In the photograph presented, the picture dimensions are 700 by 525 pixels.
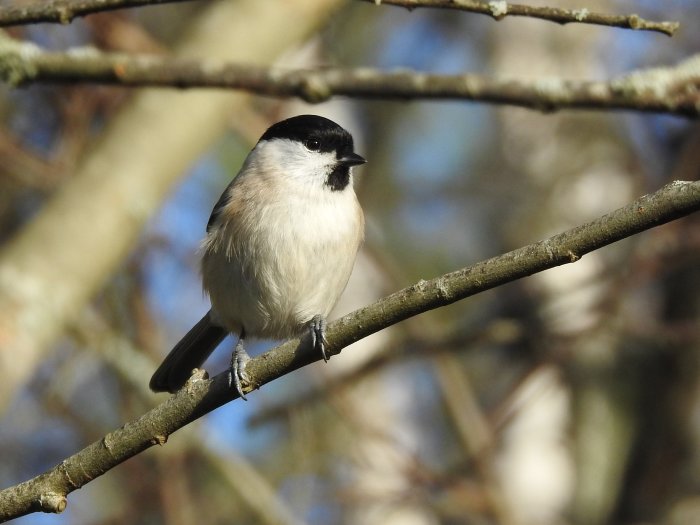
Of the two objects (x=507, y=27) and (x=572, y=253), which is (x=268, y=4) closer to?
(x=572, y=253)

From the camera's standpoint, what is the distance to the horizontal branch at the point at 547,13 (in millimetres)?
2295

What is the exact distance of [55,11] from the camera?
234cm

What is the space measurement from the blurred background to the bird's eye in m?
0.64

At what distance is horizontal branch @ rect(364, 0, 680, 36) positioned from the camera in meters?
2.29

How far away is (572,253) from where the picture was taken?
1.85m

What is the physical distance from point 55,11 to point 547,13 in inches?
49.9

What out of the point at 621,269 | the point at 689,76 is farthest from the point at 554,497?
the point at 689,76

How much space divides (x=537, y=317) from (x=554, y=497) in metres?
1.83

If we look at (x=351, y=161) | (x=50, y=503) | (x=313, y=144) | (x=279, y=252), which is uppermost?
(x=313, y=144)

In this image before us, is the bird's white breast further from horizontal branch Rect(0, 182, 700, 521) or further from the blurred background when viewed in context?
horizontal branch Rect(0, 182, 700, 521)

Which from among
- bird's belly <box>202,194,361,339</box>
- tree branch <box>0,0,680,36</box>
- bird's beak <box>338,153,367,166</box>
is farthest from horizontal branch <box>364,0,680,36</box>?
bird's beak <box>338,153,367,166</box>

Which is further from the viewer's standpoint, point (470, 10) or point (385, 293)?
point (385, 293)

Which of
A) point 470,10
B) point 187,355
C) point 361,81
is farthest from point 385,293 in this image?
point 470,10

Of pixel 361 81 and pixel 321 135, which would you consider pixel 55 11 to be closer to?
pixel 361 81
